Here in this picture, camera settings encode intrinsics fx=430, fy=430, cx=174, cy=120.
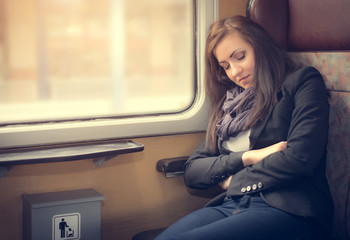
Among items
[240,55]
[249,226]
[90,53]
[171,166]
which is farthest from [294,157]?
[90,53]

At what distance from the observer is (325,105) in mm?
1639

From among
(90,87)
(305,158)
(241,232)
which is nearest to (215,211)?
(241,232)

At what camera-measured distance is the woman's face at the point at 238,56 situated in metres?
1.89

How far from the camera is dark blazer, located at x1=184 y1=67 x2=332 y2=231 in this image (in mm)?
1596

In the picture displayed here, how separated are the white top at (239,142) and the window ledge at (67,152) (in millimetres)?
404

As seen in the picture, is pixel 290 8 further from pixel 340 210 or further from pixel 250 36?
pixel 340 210

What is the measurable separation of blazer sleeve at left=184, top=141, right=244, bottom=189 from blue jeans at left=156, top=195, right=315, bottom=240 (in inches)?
5.8

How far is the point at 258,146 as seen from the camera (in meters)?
1.81

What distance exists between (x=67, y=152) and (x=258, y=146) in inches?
32.2

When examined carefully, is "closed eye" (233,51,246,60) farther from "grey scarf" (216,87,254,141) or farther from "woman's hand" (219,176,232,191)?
"woman's hand" (219,176,232,191)

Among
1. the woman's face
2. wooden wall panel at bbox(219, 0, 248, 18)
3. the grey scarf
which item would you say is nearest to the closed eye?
the woman's face

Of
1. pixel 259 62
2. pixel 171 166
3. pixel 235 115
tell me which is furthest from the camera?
pixel 171 166

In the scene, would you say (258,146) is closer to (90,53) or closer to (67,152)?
(67,152)

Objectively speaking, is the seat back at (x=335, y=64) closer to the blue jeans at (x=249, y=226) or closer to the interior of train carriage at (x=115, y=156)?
the interior of train carriage at (x=115, y=156)
